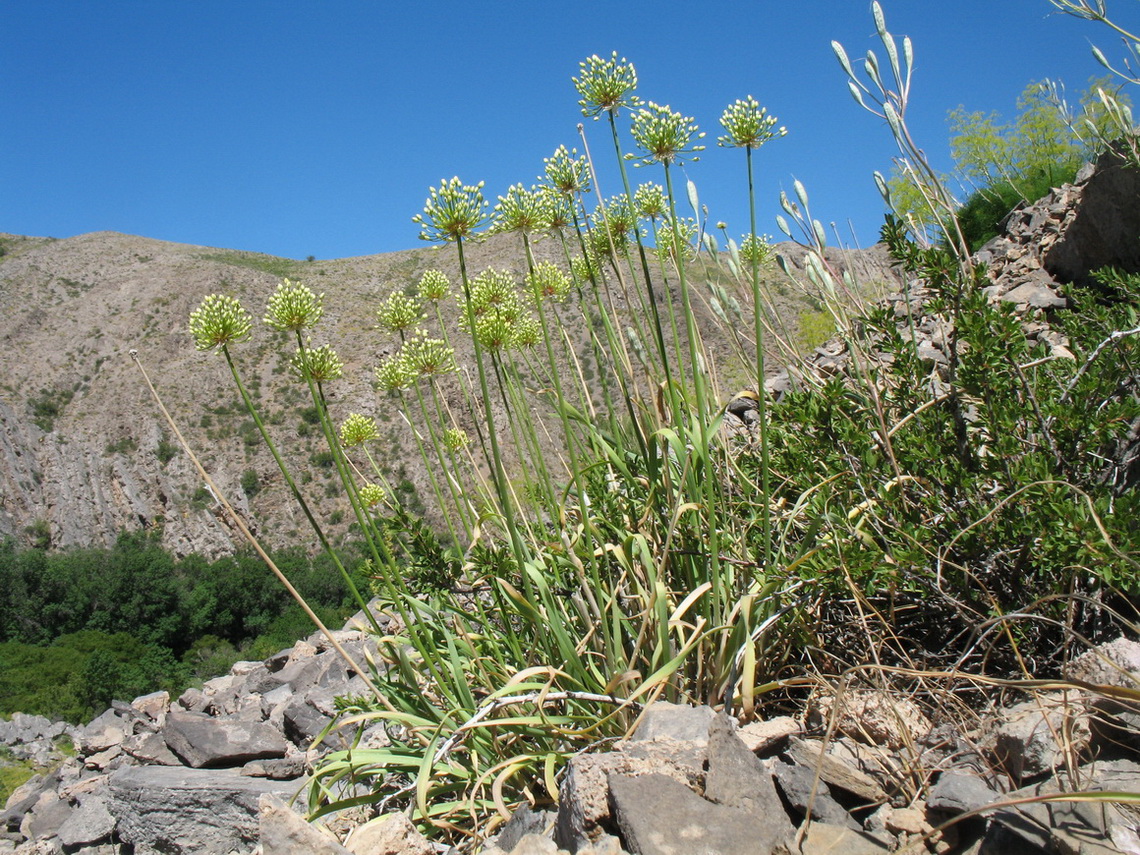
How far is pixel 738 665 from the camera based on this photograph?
2.62 m

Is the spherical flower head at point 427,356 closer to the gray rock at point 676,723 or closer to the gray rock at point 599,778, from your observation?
the gray rock at point 676,723

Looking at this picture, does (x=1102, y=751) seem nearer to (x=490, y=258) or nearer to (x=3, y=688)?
(x=3, y=688)

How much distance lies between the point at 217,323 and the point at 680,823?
2.34m

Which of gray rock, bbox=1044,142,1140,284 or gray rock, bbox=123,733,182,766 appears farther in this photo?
gray rock, bbox=123,733,182,766

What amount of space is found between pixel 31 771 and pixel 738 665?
72.0 feet

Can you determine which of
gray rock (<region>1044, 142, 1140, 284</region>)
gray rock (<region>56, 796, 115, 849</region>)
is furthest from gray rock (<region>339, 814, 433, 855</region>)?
gray rock (<region>1044, 142, 1140, 284</region>)

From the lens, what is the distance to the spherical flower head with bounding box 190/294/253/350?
277cm

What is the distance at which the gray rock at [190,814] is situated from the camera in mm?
4934

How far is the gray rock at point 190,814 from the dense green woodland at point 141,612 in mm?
31965

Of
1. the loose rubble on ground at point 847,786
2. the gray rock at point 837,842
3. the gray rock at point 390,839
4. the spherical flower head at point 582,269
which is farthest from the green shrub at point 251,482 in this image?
the gray rock at point 837,842

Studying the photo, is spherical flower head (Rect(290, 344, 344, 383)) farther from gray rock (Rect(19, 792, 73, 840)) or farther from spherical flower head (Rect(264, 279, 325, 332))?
gray rock (Rect(19, 792, 73, 840))

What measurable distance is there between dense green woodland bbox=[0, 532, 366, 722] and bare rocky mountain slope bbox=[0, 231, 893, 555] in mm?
4514

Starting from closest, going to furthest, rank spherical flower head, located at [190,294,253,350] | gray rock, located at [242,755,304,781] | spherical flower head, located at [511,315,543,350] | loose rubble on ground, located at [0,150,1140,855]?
loose rubble on ground, located at [0,150,1140,855]
spherical flower head, located at [190,294,253,350]
spherical flower head, located at [511,315,543,350]
gray rock, located at [242,755,304,781]

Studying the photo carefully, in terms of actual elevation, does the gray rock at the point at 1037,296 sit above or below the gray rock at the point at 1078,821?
above
